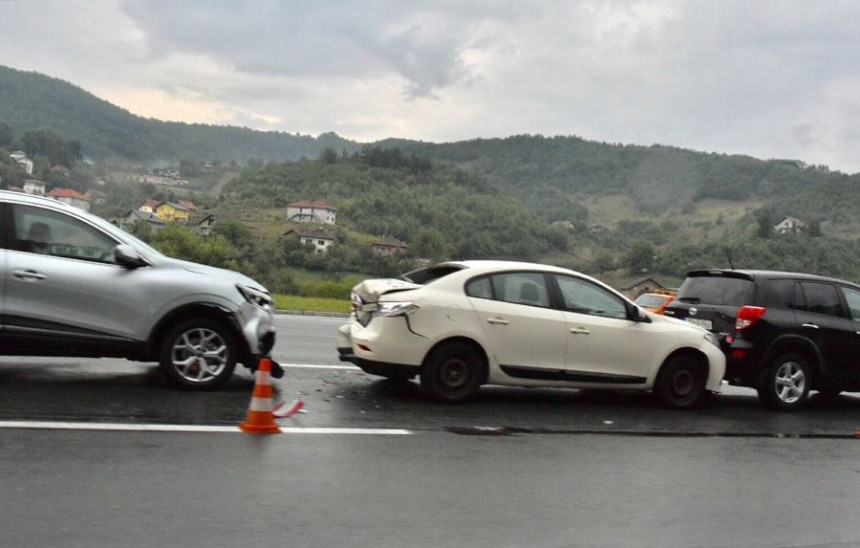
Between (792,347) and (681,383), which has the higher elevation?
(792,347)

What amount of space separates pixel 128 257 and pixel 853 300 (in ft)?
30.1

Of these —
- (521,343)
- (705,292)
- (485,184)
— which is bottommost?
(521,343)

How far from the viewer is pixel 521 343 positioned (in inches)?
358

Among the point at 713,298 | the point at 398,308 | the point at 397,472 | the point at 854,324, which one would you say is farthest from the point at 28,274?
the point at 854,324

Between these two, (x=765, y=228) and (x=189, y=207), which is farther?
(x=189, y=207)

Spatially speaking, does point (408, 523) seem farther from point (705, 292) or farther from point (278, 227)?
point (278, 227)

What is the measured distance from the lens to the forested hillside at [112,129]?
54.7 m

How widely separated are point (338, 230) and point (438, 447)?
41825 millimetres

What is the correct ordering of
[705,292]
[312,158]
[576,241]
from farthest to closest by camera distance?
[312,158]
[576,241]
[705,292]

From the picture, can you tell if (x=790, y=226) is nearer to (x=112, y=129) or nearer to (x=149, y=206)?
(x=149, y=206)

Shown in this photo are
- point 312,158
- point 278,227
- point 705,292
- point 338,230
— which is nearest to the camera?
point 705,292

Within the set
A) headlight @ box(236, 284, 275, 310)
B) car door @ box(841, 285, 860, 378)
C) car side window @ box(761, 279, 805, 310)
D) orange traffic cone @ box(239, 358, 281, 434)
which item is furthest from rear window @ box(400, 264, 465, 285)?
car door @ box(841, 285, 860, 378)

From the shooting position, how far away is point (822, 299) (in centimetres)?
1099

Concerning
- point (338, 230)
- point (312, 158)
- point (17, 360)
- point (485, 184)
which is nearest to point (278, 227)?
point (338, 230)
